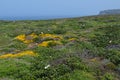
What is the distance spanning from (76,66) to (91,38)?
36.9 feet

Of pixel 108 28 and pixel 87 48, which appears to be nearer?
pixel 87 48

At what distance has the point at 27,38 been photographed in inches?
1355

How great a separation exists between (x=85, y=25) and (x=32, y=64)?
20.7 m

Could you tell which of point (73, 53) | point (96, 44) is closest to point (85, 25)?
point (96, 44)

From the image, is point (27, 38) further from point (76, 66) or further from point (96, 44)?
point (76, 66)

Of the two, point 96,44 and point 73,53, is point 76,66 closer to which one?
point 73,53

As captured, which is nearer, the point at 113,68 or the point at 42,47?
the point at 113,68

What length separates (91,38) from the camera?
3200 centimetres

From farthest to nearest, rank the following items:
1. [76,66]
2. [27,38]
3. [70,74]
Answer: [27,38]
[76,66]
[70,74]

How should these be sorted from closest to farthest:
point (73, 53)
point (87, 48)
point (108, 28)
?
point (73, 53), point (87, 48), point (108, 28)

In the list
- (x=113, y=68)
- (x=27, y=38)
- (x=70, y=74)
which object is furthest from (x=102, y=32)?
(x=70, y=74)

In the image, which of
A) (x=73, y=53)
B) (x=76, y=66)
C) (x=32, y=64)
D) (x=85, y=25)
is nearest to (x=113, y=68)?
(x=76, y=66)

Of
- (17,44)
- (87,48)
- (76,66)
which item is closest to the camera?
(76,66)

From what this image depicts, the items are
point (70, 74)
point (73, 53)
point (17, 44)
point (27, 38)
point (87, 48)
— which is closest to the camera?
point (70, 74)
